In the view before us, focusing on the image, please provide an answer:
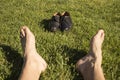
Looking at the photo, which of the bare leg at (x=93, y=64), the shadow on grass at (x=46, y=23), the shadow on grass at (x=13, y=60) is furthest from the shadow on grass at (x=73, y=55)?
the shadow on grass at (x=46, y=23)

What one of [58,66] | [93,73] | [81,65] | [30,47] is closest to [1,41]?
[30,47]

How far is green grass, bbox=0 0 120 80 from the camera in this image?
519cm

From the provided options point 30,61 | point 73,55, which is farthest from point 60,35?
point 30,61

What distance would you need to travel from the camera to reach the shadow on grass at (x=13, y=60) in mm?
5068

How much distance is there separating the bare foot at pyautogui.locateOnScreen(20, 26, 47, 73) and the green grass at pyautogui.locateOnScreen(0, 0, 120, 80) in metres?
0.18

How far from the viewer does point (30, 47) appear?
213 inches

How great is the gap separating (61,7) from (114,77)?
12.7ft

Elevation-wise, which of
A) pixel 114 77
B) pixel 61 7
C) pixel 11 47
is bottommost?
pixel 114 77

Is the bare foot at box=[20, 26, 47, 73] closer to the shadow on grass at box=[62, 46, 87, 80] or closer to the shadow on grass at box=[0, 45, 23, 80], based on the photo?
the shadow on grass at box=[0, 45, 23, 80]

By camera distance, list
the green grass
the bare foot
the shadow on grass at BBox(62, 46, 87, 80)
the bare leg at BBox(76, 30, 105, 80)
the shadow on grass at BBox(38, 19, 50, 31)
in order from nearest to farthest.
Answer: the bare leg at BBox(76, 30, 105, 80) → the bare foot → the green grass → the shadow on grass at BBox(62, 46, 87, 80) → the shadow on grass at BBox(38, 19, 50, 31)

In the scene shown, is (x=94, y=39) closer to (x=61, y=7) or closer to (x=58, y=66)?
(x=58, y=66)

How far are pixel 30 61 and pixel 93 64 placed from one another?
122 cm

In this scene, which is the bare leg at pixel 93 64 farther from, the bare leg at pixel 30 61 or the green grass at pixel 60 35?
the bare leg at pixel 30 61

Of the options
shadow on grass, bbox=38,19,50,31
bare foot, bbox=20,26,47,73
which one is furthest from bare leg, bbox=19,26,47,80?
shadow on grass, bbox=38,19,50,31
